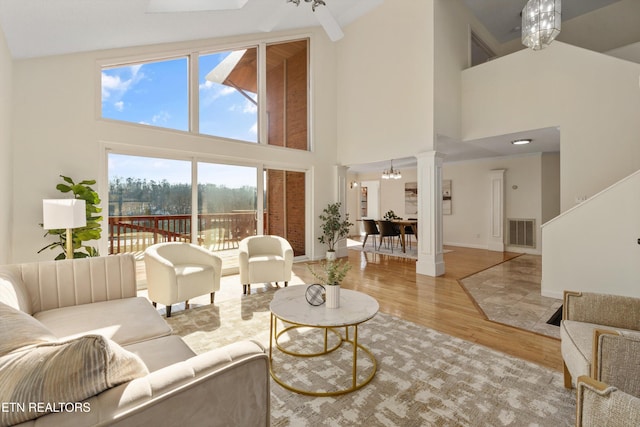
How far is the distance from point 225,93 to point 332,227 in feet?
11.4

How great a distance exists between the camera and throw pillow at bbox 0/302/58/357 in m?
0.91

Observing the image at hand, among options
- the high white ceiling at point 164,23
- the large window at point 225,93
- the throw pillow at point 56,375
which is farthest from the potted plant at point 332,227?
the throw pillow at point 56,375

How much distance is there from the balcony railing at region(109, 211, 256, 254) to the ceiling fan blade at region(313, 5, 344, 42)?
3331 mm

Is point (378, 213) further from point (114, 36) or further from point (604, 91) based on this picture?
point (114, 36)

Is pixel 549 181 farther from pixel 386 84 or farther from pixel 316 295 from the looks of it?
pixel 316 295

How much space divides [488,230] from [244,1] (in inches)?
296

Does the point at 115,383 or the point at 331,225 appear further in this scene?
the point at 331,225

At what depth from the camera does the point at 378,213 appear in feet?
33.6

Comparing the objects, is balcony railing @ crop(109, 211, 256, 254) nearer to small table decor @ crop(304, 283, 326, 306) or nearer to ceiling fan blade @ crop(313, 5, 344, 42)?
small table decor @ crop(304, 283, 326, 306)

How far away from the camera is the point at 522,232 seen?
7.22 metres

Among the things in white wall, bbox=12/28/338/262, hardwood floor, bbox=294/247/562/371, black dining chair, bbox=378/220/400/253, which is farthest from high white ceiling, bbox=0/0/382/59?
black dining chair, bbox=378/220/400/253

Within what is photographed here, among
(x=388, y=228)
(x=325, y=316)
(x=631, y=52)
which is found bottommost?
(x=325, y=316)

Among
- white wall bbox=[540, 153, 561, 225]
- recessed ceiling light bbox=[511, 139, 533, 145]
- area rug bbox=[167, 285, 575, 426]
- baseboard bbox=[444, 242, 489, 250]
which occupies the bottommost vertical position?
area rug bbox=[167, 285, 575, 426]

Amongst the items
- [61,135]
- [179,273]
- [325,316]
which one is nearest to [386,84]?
[179,273]
